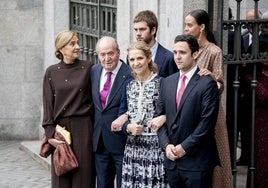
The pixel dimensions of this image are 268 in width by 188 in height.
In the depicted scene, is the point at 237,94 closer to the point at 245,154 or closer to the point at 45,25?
the point at 245,154

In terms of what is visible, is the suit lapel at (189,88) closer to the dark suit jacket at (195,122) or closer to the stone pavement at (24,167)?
the dark suit jacket at (195,122)

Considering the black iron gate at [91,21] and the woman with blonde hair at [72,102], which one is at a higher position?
the black iron gate at [91,21]

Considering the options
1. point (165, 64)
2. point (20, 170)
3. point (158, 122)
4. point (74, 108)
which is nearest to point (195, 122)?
point (158, 122)

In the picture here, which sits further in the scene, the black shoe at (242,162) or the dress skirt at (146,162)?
the black shoe at (242,162)

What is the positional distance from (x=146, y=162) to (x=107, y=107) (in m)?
0.69

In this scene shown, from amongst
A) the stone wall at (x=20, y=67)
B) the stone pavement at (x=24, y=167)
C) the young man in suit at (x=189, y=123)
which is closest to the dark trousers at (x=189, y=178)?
the young man in suit at (x=189, y=123)

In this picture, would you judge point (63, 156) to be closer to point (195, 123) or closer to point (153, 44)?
point (153, 44)

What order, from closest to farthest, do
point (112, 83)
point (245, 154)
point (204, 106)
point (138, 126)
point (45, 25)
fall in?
point (204, 106) < point (138, 126) < point (112, 83) < point (245, 154) < point (45, 25)

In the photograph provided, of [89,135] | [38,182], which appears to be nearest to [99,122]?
[89,135]

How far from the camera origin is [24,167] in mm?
12070

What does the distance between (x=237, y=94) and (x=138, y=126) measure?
42.0 inches

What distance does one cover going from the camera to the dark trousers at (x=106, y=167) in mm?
8648

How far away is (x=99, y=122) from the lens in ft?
28.4

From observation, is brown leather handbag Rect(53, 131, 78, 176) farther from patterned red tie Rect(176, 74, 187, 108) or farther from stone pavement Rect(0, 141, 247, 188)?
stone pavement Rect(0, 141, 247, 188)
